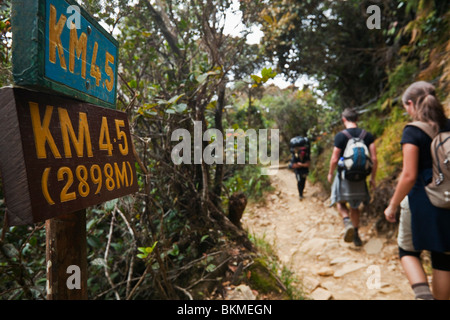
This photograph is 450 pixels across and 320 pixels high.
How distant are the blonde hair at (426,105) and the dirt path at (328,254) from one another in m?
1.80

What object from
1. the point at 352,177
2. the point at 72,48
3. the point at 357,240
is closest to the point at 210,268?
the point at 72,48

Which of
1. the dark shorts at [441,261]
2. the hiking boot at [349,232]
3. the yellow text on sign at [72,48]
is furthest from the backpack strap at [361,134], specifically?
the yellow text on sign at [72,48]

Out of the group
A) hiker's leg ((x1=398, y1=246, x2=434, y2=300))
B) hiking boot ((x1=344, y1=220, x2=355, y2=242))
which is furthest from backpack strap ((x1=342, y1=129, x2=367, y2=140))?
hiker's leg ((x1=398, y1=246, x2=434, y2=300))

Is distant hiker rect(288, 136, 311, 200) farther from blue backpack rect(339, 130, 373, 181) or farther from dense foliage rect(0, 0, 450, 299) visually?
blue backpack rect(339, 130, 373, 181)

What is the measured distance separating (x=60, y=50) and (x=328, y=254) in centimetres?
373

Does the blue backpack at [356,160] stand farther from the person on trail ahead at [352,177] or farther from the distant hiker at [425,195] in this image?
the distant hiker at [425,195]

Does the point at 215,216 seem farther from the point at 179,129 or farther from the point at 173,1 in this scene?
the point at 173,1

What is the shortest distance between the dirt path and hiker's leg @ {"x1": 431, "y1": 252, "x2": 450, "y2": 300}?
790 mm

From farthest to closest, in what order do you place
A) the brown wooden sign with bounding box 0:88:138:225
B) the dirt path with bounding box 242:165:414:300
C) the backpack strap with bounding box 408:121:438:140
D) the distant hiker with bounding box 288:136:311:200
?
1. the distant hiker with bounding box 288:136:311:200
2. the dirt path with bounding box 242:165:414:300
3. the backpack strap with bounding box 408:121:438:140
4. the brown wooden sign with bounding box 0:88:138:225

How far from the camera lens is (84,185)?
83cm

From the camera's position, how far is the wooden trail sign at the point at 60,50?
2.22ft

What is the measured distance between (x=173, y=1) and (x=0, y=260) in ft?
9.02

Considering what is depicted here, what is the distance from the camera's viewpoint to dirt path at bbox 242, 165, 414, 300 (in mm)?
2703

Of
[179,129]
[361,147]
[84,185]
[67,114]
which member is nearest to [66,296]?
[84,185]
